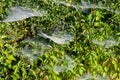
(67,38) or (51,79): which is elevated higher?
(67,38)

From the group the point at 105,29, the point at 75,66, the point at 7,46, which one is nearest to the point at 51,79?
the point at 75,66

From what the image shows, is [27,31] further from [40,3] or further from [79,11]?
[79,11]

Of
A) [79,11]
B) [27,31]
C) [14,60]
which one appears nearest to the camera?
[14,60]

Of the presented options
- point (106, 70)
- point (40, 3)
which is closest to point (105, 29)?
point (106, 70)

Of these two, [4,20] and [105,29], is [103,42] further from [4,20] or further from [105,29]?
[4,20]

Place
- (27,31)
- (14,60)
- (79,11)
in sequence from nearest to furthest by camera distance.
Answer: (14,60) < (27,31) < (79,11)

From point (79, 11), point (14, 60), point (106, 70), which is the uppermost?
point (79, 11)

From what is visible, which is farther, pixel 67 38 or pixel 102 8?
pixel 102 8
